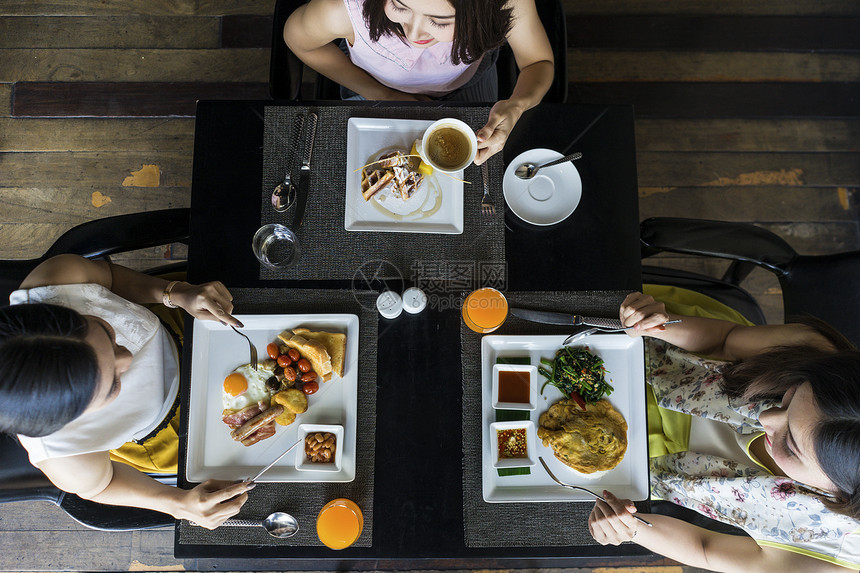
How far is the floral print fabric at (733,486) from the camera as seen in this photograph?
1.41 metres

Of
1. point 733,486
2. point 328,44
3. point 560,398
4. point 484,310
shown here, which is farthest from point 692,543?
point 328,44

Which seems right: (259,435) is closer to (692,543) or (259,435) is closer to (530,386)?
(530,386)

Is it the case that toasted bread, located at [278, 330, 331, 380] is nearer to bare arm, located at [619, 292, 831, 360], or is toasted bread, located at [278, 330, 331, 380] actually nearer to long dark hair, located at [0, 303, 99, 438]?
long dark hair, located at [0, 303, 99, 438]

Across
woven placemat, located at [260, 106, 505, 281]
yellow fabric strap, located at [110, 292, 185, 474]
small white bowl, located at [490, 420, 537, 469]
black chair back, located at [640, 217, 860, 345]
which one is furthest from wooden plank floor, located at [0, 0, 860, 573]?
small white bowl, located at [490, 420, 537, 469]

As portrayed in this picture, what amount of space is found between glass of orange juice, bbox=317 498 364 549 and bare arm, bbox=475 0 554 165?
43.6 inches

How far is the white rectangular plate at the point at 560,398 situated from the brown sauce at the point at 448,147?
556 millimetres

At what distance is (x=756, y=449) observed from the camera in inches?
61.3

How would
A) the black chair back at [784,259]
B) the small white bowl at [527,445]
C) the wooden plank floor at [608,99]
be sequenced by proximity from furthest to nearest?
the wooden plank floor at [608,99] < the black chair back at [784,259] < the small white bowl at [527,445]

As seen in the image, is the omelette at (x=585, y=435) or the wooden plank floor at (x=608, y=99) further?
the wooden plank floor at (x=608, y=99)

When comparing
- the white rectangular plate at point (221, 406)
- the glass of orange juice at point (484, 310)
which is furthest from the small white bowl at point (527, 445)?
the white rectangular plate at point (221, 406)

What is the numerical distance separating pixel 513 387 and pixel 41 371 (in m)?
1.21

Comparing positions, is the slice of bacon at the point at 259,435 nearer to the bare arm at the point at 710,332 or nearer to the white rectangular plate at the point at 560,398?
the white rectangular plate at the point at 560,398

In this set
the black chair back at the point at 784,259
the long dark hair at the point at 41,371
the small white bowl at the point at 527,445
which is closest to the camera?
the long dark hair at the point at 41,371

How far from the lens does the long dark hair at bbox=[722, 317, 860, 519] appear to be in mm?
1193
